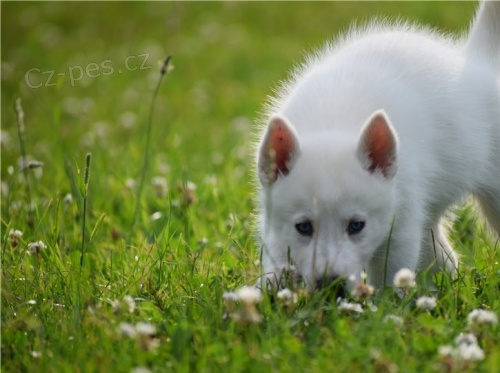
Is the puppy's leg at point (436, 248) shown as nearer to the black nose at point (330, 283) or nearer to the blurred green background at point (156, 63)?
the black nose at point (330, 283)

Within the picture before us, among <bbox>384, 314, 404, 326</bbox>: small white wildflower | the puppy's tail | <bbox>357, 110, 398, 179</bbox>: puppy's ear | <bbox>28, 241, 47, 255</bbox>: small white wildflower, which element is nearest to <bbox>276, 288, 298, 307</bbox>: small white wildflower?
<bbox>384, 314, 404, 326</bbox>: small white wildflower

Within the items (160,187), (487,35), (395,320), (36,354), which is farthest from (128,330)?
(487,35)

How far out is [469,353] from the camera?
116 inches

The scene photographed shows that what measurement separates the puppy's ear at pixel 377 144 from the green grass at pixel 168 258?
596mm

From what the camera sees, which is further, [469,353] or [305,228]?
[305,228]

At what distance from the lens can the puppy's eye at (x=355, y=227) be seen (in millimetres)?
3861

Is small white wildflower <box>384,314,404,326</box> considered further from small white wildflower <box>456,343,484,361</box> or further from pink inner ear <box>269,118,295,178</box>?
pink inner ear <box>269,118,295,178</box>

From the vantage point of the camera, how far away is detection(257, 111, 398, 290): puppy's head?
12.4ft

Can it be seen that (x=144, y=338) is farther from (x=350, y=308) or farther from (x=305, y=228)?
(x=305, y=228)

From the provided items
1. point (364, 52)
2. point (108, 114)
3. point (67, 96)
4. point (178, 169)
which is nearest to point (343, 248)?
point (364, 52)

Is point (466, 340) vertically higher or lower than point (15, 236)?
higher

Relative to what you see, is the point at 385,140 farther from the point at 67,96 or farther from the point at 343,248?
the point at 67,96

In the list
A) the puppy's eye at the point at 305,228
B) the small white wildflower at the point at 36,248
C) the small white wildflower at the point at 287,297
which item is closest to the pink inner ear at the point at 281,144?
the puppy's eye at the point at 305,228

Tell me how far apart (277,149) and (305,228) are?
1.24 ft
